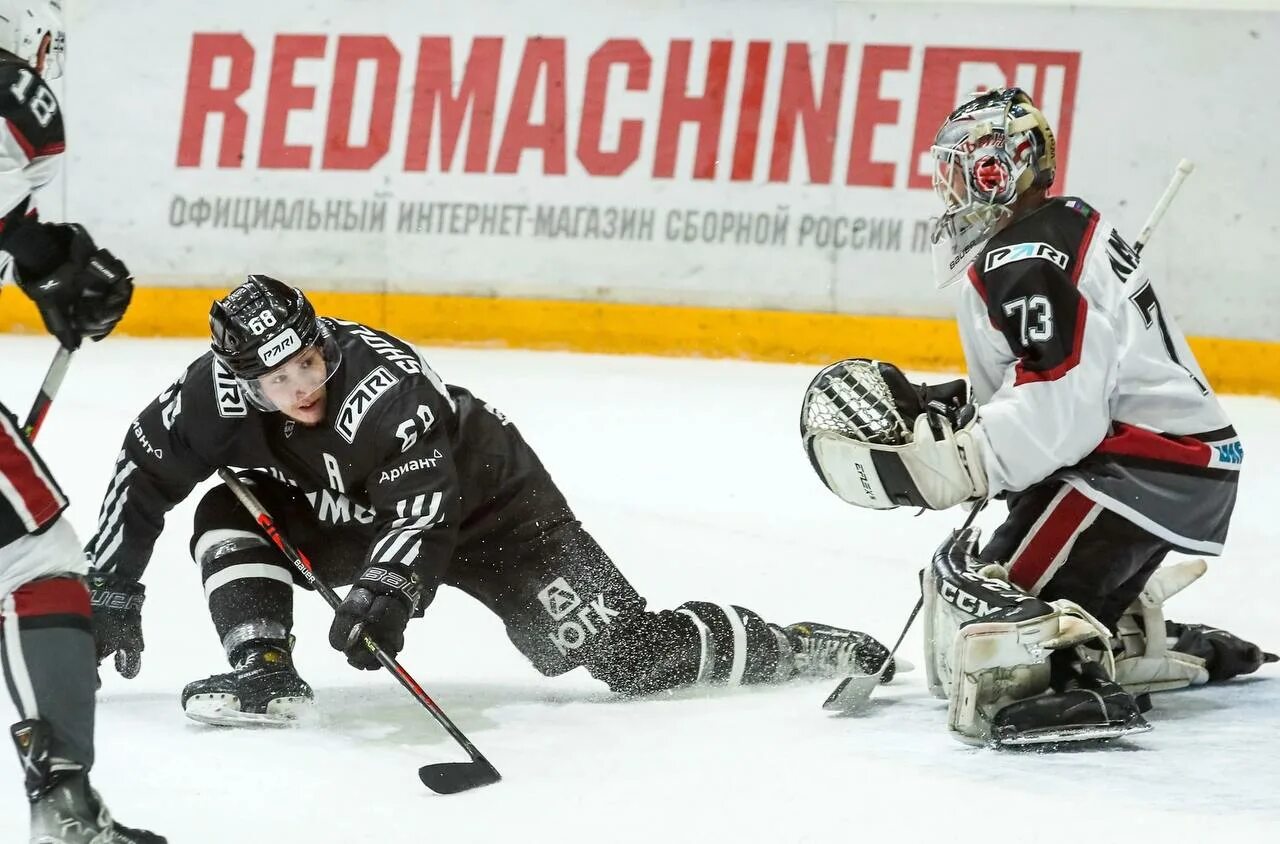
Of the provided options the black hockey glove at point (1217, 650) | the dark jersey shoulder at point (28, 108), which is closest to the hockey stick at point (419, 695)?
the dark jersey shoulder at point (28, 108)

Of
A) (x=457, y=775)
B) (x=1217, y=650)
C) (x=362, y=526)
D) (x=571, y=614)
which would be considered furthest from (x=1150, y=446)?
(x=362, y=526)

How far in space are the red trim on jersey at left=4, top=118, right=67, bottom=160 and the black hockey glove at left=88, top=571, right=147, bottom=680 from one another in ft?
2.97

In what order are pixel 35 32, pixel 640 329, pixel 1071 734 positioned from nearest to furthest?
pixel 35 32
pixel 1071 734
pixel 640 329

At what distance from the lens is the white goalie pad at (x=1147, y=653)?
3.09m

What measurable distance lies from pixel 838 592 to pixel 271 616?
1.46 metres

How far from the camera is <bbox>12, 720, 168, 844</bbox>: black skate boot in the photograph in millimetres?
2100

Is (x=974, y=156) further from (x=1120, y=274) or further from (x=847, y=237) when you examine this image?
(x=847, y=237)

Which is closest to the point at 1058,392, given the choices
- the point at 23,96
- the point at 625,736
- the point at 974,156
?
the point at 974,156

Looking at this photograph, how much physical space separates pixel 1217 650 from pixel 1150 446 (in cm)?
56

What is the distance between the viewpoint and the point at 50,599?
7.22ft

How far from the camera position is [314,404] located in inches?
117

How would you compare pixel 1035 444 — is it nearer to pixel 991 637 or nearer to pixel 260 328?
pixel 991 637

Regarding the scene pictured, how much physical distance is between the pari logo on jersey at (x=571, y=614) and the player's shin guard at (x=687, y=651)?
0.03m

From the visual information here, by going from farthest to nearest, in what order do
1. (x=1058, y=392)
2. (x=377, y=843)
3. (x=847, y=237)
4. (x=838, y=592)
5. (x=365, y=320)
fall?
(x=365, y=320) → (x=847, y=237) → (x=838, y=592) → (x=1058, y=392) → (x=377, y=843)
